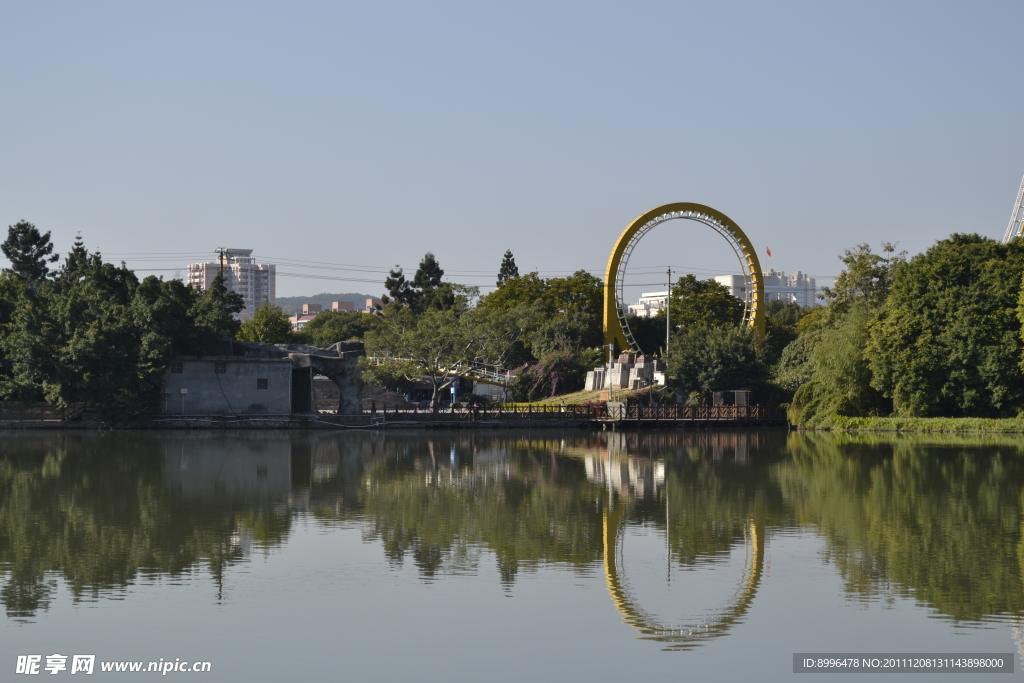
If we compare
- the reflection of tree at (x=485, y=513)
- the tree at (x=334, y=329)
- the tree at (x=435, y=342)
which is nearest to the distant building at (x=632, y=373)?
the tree at (x=435, y=342)

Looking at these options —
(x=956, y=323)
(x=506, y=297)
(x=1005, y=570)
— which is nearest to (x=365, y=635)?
(x=1005, y=570)

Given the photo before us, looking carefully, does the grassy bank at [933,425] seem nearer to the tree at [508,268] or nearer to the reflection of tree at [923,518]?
the reflection of tree at [923,518]

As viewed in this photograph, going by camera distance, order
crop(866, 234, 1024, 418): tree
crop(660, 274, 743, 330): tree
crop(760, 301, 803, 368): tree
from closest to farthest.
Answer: crop(866, 234, 1024, 418): tree
crop(760, 301, 803, 368): tree
crop(660, 274, 743, 330): tree

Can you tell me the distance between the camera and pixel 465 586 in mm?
13141

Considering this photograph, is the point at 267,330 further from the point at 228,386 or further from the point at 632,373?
the point at 228,386

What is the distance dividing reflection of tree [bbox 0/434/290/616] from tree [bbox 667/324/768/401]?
1095 inches

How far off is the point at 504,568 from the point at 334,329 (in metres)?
83.6

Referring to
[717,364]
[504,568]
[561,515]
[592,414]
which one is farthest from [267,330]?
[504,568]

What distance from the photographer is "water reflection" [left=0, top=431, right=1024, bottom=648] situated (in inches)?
521

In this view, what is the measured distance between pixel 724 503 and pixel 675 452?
1312 centimetres

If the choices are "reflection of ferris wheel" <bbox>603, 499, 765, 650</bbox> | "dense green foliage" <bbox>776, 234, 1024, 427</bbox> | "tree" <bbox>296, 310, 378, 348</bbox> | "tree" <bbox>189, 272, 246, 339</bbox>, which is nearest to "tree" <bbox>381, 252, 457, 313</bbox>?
"tree" <bbox>296, 310, 378, 348</bbox>

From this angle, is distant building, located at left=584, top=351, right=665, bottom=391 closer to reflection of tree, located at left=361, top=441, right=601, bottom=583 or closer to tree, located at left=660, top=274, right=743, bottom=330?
tree, located at left=660, top=274, right=743, bottom=330

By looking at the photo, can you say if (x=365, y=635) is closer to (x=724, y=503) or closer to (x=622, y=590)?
(x=622, y=590)

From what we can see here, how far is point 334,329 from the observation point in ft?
317
